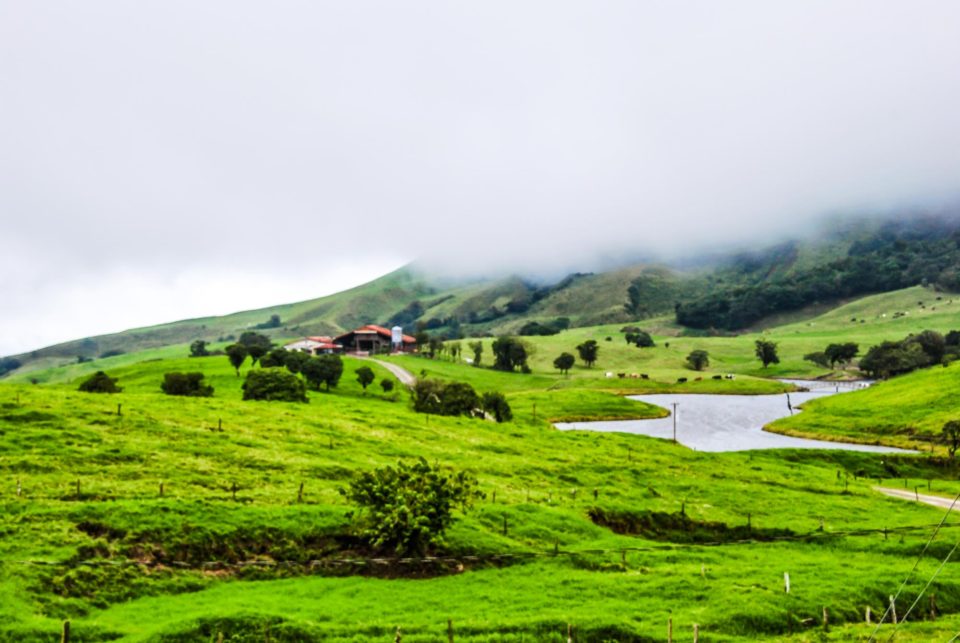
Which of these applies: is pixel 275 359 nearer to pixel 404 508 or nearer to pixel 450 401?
pixel 450 401

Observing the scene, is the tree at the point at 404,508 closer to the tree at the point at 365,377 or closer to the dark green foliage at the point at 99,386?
the dark green foliage at the point at 99,386

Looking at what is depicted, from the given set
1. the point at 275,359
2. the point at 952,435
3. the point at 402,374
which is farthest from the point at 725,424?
the point at 275,359

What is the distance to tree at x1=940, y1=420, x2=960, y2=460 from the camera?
9175 centimetres

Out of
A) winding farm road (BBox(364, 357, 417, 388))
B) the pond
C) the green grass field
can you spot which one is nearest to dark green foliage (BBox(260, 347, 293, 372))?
winding farm road (BBox(364, 357, 417, 388))

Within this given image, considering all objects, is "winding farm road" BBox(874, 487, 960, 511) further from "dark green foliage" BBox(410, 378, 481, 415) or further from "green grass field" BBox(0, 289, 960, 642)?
"dark green foliage" BBox(410, 378, 481, 415)

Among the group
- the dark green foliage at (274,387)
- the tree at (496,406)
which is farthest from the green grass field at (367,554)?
the tree at (496,406)

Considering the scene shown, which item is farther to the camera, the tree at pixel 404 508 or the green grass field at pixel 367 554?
the tree at pixel 404 508

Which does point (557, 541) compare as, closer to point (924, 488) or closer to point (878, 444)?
point (924, 488)

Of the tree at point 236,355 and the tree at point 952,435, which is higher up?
the tree at point 236,355

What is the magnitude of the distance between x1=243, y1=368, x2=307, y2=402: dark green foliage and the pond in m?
49.4

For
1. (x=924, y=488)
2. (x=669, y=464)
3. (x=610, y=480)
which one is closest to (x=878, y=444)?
(x=924, y=488)

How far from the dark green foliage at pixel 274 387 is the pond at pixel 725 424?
49422mm

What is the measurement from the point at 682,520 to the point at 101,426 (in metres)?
42.6

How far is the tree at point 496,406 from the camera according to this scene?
108 metres
